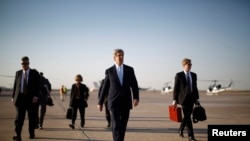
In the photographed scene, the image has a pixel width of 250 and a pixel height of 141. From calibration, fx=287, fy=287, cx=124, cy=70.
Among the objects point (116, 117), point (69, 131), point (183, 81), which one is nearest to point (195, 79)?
point (183, 81)

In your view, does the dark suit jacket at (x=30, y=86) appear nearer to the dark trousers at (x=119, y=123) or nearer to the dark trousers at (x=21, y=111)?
the dark trousers at (x=21, y=111)

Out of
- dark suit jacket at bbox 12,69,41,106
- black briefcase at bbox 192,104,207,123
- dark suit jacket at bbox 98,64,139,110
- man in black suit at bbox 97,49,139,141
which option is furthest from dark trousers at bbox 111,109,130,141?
dark suit jacket at bbox 12,69,41,106

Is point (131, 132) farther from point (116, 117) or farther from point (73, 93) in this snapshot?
point (116, 117)

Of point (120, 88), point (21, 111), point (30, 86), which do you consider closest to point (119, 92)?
point (120, 88)

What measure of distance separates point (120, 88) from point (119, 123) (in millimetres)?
666

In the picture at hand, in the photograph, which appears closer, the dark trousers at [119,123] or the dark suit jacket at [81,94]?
the dark trousers at [119,123]

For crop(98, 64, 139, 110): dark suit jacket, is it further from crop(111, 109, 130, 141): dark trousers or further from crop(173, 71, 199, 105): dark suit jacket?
crop(173, 71, 199, 105): dark suit jacket

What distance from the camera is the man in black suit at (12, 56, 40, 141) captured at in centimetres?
734

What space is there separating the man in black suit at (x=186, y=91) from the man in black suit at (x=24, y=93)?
3.75 m

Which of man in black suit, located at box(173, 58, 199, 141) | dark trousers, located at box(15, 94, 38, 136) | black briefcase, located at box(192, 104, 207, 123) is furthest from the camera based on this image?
black briefcase, located at box(192, 104, 207, 123)

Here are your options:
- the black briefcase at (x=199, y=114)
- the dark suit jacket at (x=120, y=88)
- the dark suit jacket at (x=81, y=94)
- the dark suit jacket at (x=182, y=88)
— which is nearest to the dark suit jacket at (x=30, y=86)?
the dark suit jacket at (x=81, y=94)

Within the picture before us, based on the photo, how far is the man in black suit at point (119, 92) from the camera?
5.46 m

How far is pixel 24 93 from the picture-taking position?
24.3ft

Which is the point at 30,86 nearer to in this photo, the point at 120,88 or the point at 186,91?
the point at 120,88
